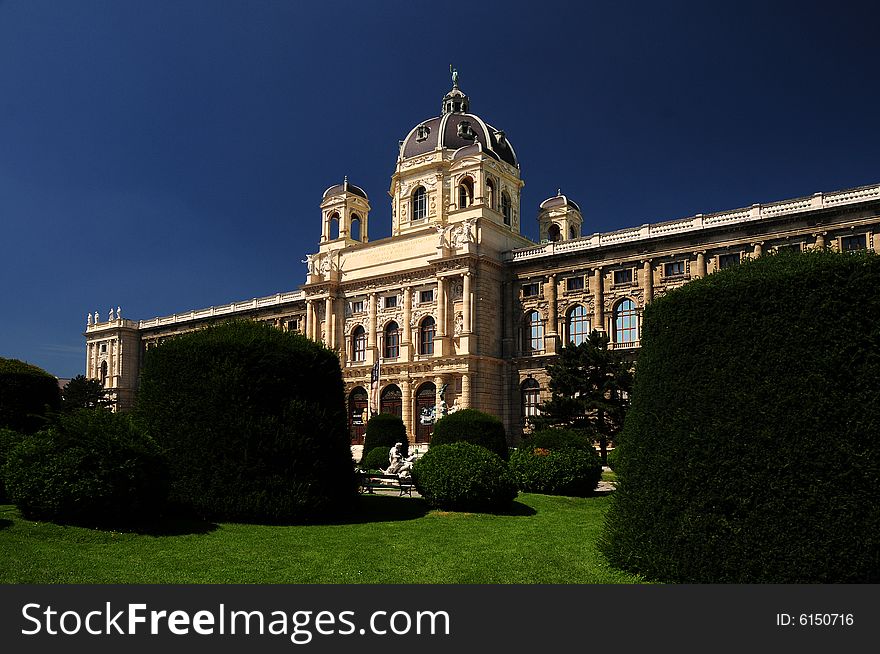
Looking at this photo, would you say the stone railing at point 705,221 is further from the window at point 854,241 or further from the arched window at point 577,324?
the arched window at point 577,324

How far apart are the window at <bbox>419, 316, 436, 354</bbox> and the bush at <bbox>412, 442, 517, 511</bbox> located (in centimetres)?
3809

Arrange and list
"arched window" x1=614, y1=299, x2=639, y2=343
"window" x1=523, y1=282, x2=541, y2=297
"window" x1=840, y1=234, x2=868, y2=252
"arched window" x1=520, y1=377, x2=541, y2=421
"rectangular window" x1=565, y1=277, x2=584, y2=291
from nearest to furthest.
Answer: "window" x1=840, y1=234, x2=868, y2=252 → "arched window" x1=614, y1=299, x2=639, y2=343 → "rectangular window" x1=565, y1=277, x2=584, y2=291 → "arched window" x1=520, y1=377, x2=541, y2=421 → "window" x1=523, y1=282, x2=541, y2=297

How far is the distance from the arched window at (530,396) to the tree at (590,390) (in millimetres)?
9172

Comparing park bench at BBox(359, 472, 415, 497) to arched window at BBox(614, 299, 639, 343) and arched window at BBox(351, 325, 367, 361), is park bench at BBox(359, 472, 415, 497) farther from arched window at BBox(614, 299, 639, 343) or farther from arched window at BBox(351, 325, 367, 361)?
arched window at BBox(351, 325, 367, 361)

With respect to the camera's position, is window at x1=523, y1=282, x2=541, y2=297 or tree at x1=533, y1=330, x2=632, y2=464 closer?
tree at x1=533, y1=330, x2=632, y2=464

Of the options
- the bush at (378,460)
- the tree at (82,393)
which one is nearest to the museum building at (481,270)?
the tree at (82,393)

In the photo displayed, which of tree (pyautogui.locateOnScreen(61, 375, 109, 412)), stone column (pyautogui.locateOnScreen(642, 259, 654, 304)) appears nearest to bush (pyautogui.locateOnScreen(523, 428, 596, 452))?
stone column (pyautogui.locateOnScreen(642, 259, 654, 304))

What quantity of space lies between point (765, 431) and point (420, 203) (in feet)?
187

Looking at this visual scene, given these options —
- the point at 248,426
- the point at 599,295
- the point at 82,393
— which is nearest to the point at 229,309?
the point at 82,393

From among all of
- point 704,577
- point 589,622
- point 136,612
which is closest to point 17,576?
point 136,612

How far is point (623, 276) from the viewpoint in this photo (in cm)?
5250

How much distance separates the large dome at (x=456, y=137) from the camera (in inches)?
2586

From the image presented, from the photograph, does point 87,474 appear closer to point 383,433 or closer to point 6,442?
point 6,442

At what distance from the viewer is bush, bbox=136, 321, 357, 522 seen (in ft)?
53.2
